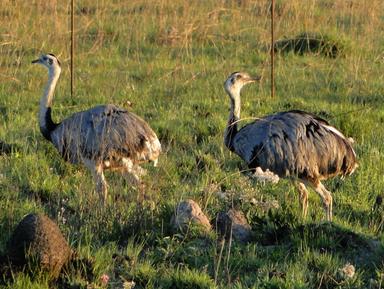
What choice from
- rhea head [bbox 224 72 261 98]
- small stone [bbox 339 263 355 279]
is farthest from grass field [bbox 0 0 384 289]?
rhea head [bbox 224 72 261 98]

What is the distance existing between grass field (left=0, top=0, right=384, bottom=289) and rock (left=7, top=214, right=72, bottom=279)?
9 cm

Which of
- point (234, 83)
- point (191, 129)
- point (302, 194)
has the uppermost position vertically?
point (234, 83)

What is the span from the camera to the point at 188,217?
640cm

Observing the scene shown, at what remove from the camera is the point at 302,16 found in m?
14.2

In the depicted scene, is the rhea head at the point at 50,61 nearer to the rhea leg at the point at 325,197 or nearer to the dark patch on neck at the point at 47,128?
the dark patch on neck at the point at 47,128

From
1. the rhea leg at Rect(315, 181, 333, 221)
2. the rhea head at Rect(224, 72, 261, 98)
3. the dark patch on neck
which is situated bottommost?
the rhea leg at Rect(315, 181, 333, 221)

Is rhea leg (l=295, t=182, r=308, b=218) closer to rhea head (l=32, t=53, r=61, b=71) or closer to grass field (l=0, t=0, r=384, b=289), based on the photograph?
grass field (l=0, t=0, r=384, b=289)

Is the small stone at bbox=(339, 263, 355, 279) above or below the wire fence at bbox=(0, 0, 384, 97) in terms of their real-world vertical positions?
above

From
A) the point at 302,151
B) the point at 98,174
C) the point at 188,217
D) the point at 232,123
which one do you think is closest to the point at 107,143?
the point at 98,174

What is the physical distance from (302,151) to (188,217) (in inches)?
49.0

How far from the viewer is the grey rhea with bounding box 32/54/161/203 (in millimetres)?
7516

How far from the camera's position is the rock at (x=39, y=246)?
18.4 ft

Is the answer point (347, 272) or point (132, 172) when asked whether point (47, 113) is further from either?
point (347, 272)

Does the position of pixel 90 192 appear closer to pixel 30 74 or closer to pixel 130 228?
pixel 130 228
